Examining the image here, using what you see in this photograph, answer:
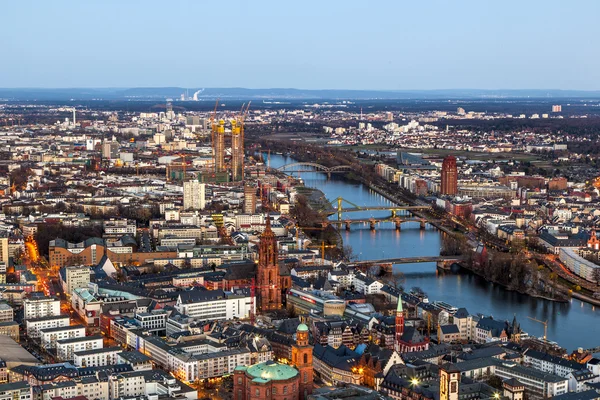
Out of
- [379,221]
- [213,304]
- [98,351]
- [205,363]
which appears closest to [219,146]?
[379,221]

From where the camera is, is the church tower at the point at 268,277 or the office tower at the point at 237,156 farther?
the office tower at the point at 237,156

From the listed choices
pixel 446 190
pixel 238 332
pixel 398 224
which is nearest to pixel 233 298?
pixel 238 332

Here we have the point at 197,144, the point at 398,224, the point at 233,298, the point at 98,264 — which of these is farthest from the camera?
the point at 197,144

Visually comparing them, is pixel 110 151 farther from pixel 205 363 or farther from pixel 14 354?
pixel 205 363

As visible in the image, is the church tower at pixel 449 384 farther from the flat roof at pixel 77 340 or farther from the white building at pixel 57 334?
the white building at pixel 57 334

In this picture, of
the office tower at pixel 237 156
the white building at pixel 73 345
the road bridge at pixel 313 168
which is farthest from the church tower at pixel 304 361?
the road bridge at pixel 313 168

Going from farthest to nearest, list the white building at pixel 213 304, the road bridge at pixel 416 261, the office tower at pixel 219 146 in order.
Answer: the office tower at pixel 219 146 < the road bridge at pixel 416 261 < the white building at pixel 213 304

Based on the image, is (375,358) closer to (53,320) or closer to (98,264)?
(53,320)

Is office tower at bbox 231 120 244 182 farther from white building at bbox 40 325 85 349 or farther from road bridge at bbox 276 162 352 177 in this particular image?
white building at bbox 40 325 85 349
